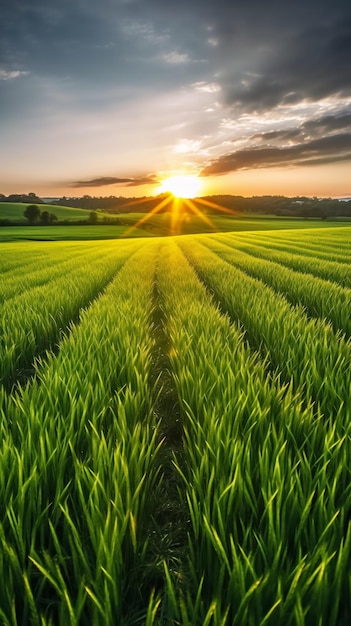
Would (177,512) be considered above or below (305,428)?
below

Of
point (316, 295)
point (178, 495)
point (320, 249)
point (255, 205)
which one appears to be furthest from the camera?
point (255, 205)

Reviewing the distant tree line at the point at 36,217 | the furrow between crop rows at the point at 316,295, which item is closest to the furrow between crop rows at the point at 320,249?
the furrow between crop rows at the point at 316,295

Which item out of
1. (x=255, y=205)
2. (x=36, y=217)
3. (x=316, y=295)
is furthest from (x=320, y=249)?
(x=255, y=205)

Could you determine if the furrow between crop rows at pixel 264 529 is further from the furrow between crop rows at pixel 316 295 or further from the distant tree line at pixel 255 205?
the distant tree line at pixel 255 205

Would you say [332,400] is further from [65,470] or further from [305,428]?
[65,470]

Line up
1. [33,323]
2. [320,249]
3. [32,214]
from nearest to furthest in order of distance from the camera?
[33,323]
[320,249]
[32,214]

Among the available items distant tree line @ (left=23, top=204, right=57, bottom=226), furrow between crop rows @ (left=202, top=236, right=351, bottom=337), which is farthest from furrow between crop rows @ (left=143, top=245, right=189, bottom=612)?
distant tree line @ (left=23, top=204, right=57, bottom=226)

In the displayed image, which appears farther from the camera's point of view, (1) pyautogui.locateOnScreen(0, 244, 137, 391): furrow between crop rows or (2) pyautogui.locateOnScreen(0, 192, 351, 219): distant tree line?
(2) pyautogui.locateOnScreen(0, 192, 351, 219): distant tree line

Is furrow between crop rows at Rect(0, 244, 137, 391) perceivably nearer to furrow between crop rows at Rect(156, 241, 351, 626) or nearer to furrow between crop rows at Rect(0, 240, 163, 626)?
furrow between crop rows at Rect(0, 240, 163, 626)

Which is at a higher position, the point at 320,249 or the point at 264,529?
the point at 320,249

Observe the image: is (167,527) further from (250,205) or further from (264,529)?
(250,205)

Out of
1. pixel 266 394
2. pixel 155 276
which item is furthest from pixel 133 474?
pixel 155 276

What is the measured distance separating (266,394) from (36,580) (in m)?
1.38

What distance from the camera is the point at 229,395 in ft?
6.78
